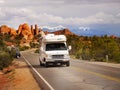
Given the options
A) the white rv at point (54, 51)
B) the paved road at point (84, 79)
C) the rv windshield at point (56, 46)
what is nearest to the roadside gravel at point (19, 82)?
the paved road at point (84, 79)

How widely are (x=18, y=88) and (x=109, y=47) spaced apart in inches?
2255

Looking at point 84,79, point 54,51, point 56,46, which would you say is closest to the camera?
point 84,79

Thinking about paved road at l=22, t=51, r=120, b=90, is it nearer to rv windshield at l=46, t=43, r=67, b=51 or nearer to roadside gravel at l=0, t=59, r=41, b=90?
roadside gravel at l=0, t=59, r=41, b=90

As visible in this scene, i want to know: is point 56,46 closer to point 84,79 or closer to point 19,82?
point 19,82

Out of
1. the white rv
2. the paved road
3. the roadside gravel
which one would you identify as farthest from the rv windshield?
the paved road

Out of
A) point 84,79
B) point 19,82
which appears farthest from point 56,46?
point 84,79

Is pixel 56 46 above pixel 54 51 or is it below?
above

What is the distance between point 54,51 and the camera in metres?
34.0

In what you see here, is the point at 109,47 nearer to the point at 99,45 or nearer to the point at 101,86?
the point at 99,45

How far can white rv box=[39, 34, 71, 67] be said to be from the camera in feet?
111

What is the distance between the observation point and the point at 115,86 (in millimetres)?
17016

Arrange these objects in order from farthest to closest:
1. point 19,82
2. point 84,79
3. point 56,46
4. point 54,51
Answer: point 56,46
point 54,51
point 19,82
point 84,79

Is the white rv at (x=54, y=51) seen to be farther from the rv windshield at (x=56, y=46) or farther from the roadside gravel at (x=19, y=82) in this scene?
the roadside gravel at (x=19, y=82)

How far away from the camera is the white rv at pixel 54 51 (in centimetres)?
3378
